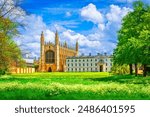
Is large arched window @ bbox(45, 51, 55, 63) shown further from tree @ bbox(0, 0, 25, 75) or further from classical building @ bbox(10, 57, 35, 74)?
tree @ bbox(0, 0, 25, 75)

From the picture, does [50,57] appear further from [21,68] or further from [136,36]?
[136,36]

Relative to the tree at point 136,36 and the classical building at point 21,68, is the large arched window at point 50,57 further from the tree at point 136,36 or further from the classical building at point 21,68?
the tree at point 136,36

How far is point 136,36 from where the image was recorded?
203ft

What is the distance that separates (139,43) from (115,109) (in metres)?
31.7

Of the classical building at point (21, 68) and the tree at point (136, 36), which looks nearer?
the tree at point (136, 36)

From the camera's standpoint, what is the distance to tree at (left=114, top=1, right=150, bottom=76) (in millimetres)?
50875

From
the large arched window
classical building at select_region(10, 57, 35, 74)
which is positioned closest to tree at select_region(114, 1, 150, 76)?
classical building at select_region(10, 57, 35, 74)

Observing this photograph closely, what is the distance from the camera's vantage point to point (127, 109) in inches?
764

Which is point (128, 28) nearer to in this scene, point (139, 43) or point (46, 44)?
point (139, 43)

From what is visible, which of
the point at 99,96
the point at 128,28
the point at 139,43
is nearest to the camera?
the point at 99,96

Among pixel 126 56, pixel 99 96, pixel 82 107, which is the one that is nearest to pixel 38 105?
pixel 82 107

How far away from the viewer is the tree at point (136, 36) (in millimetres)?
50875

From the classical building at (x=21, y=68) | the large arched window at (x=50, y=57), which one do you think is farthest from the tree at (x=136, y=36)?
the large arched window at (x=50, y=57)

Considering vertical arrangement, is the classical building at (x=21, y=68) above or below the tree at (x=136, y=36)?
below
